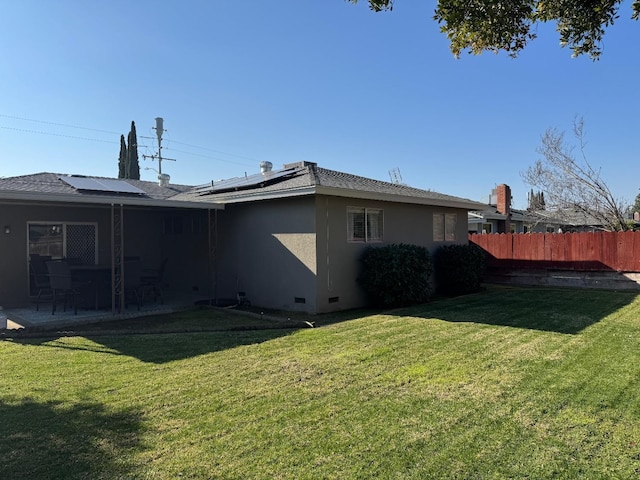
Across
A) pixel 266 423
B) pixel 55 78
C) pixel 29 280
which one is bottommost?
pixel 266 423

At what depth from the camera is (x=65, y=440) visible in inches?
138

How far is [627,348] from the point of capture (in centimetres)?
614

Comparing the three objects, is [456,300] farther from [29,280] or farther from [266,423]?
[29,280]

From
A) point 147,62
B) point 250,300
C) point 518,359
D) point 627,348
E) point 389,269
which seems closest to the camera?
point 518,359

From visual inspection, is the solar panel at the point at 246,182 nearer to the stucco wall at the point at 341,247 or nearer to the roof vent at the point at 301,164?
the roof vent at the point at 301,164

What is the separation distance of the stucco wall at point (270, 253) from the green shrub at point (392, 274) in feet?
5.16

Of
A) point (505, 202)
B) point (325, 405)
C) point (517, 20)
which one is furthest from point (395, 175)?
point (325, 405)

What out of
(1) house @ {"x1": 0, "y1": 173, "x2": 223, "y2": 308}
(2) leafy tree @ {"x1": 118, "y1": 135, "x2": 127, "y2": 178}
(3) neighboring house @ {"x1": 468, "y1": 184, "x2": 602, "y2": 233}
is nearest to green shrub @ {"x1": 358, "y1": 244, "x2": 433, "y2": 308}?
(1) house @ {"x1": 0, "y1": 173, "x2": 223, "y2": 308}

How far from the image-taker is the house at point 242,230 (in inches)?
376

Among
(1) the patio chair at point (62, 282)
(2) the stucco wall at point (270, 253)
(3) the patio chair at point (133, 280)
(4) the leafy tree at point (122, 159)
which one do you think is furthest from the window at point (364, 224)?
(4) the leafy tree at point (122, 159)

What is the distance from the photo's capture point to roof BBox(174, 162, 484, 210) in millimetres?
9477

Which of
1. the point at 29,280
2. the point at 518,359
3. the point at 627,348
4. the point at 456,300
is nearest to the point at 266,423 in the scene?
the point at 518,359

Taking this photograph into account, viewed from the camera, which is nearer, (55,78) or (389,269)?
(389,269)

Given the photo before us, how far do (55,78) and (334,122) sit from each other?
10270mm
